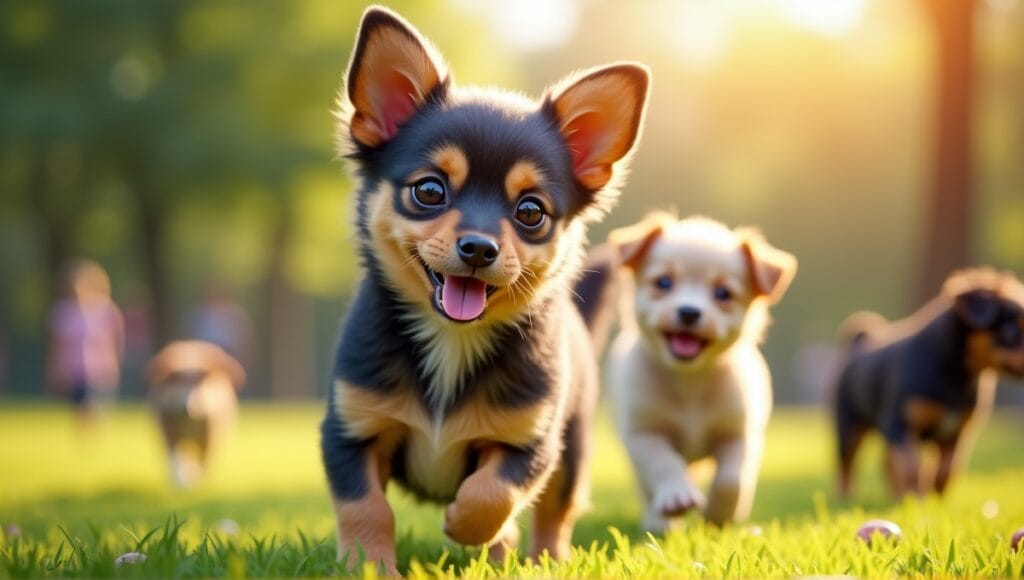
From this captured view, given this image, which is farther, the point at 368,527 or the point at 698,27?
the point at 698,27

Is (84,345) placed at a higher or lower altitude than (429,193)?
lower

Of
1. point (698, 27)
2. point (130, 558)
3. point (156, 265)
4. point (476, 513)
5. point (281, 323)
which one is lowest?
point (281, 323)

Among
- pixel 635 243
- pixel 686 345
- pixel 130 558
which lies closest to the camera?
pixel 130 558

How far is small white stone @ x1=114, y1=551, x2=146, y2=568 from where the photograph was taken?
332 cm

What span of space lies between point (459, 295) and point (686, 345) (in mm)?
2150

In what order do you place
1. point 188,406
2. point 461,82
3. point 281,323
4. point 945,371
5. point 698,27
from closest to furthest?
point 945,371 → point 188,406 → point 461,82 → point 281,323 → point 698,27

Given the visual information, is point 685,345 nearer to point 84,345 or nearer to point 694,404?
point 694,404

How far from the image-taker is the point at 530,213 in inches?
153

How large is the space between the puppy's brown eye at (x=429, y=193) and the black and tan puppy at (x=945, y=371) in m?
4.62

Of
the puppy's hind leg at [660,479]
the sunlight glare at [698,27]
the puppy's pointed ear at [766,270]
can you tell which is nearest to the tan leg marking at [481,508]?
the puppy's hind leg at [660,479]

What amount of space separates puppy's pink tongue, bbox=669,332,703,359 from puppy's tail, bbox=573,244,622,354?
475 millimetres

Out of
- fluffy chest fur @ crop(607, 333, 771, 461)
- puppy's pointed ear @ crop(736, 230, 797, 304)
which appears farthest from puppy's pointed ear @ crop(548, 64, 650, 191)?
fluffy chest fur @ crop(607, 333, 771, 461)

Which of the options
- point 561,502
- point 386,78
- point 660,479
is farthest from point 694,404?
point 386,78

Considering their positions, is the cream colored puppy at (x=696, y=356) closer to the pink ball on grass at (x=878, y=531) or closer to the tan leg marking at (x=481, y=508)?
the pink ball on grass at (x=878, y=531)
